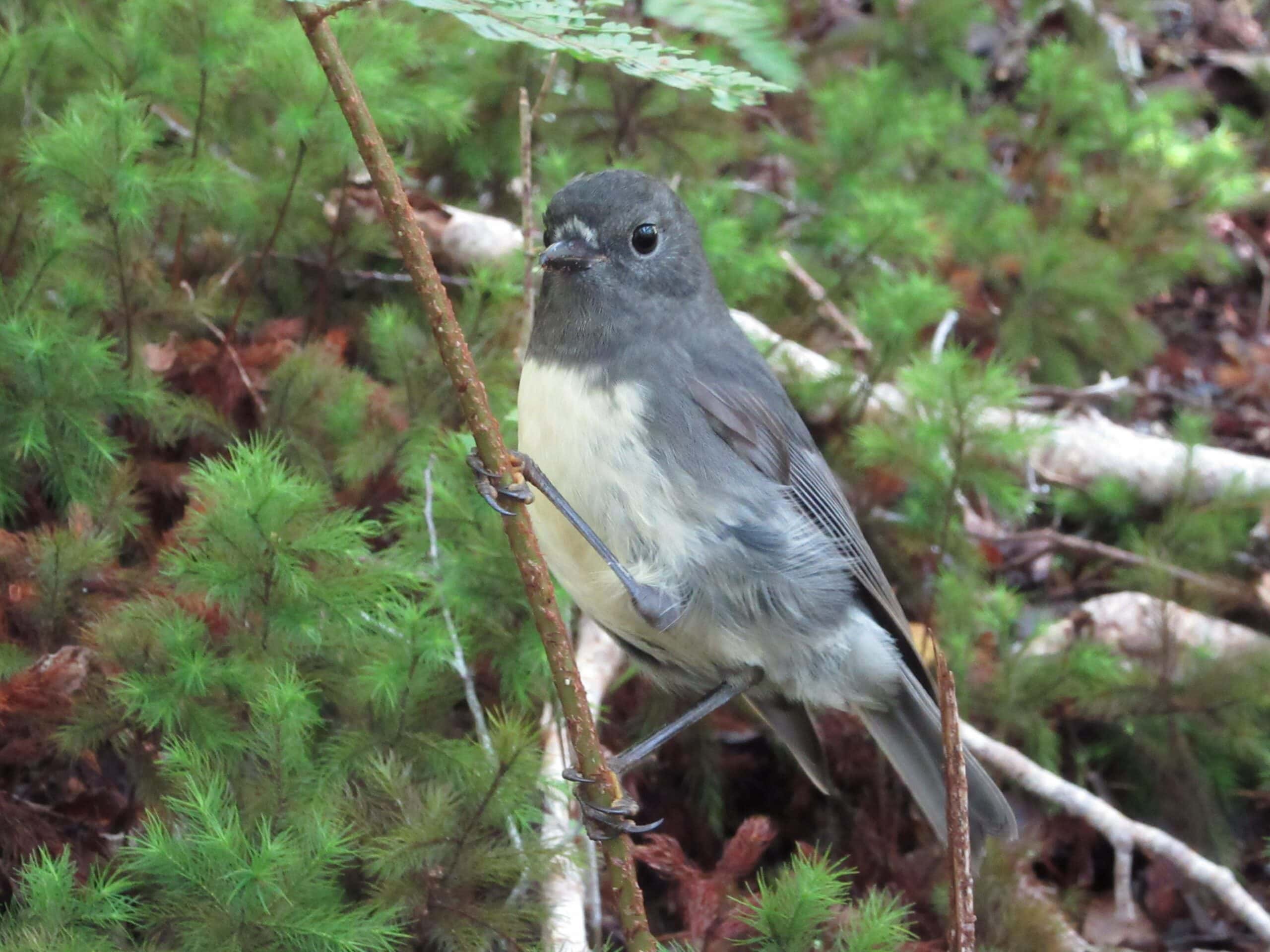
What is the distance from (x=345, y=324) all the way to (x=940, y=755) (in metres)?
2.29

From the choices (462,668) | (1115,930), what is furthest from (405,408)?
(1115,930)

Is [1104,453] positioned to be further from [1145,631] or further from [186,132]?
[186,132]

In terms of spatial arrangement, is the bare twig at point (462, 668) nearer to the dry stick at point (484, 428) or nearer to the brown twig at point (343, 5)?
the dry stick at point (484, 428)

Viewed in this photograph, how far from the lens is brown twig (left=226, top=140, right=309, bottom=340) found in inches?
132

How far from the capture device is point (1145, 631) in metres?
4.01

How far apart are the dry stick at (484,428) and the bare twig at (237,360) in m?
1.57

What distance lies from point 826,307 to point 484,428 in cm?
303

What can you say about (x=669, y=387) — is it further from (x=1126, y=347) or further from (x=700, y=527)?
(x=1126, y=347)

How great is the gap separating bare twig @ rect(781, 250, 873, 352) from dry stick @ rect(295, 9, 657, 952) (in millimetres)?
2840

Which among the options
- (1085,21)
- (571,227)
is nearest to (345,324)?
(571,227)

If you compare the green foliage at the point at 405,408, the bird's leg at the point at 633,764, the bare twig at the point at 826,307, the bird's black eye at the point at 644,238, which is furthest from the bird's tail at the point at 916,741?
the bare twig at the point at 826,307

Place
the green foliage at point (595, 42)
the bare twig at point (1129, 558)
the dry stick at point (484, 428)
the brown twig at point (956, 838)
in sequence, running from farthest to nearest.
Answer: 1. the bare twig at point (1129, 558)
2. the brown twig at point (956, 838)
3. the dry stick at point (484, 428)
4. the green foliage at point (595, 42)

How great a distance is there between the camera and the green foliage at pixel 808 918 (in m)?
1.96

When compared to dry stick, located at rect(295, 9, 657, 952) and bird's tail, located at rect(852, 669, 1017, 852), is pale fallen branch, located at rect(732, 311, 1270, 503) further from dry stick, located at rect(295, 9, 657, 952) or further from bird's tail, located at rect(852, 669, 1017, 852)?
dry stick, located at rect(295, 9, 657, 952)
